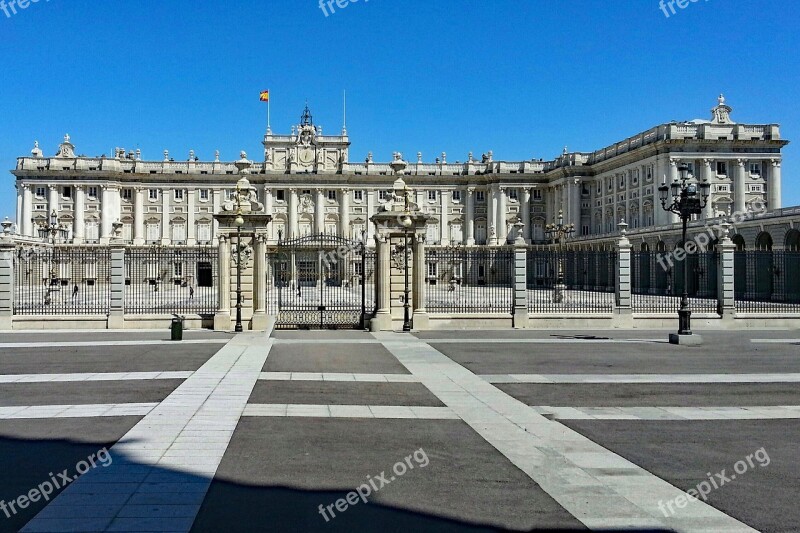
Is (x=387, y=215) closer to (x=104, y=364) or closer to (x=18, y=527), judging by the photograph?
(x=104, y=364)

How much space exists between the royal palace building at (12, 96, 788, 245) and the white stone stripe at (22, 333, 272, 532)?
8104 centimetres

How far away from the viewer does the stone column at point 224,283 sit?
24594 mm

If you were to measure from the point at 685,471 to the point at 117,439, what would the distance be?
7017mm

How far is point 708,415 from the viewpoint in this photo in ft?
35.7

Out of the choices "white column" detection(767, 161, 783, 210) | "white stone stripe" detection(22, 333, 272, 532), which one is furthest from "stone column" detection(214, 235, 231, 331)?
"white column" detection(767, 161, 783, 210)

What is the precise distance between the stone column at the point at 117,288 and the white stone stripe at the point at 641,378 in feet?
51.4

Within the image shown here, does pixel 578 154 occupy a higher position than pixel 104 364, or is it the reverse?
pixel 578 154

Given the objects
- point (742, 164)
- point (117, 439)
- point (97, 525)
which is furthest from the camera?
point (742, 164)

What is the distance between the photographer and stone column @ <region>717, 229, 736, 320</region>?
2731cm

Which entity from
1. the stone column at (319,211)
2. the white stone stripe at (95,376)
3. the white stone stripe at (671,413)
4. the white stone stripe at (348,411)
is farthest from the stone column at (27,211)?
the white stone stripe at (671,413)

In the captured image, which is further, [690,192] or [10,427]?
[690,192]

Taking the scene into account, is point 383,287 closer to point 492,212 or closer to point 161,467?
point 161,467

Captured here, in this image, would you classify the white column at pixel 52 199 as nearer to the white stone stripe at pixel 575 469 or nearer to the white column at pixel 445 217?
the white column at pixel 445 217

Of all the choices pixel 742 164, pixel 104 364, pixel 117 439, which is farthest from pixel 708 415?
pixel 742 164
